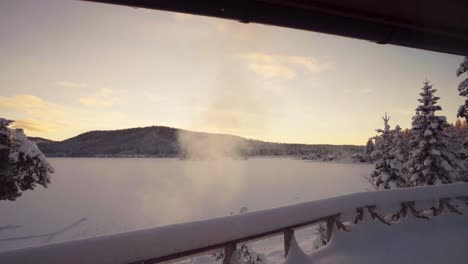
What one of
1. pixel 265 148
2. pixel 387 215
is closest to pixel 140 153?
pixel 265 148

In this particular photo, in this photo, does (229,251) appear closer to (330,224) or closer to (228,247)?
(228,247)

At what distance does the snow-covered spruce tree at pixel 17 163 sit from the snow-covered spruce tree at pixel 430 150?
21.3 meters

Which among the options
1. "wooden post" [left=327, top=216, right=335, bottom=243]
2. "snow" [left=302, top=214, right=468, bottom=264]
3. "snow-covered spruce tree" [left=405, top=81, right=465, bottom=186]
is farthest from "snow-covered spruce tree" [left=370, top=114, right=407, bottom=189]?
"wooden post" [left=327, top=216, right=335, bottom=243]

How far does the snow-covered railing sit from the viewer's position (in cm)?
207

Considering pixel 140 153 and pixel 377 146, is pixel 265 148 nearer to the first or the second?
pixel 140 153

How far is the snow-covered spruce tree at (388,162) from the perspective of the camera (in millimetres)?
20219

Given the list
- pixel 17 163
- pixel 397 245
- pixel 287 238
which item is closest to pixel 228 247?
pixel 287 238

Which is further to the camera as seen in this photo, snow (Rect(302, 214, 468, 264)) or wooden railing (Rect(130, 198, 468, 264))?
snow (Rect(302, 214, 468, 264))

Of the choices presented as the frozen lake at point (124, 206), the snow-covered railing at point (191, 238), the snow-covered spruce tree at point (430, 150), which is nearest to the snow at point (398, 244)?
the snow-covered railing at point (191, 238)

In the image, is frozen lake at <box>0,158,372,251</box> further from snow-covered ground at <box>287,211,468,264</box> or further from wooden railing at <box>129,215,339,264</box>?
wooden railing at <box>129,215,339,264</box>

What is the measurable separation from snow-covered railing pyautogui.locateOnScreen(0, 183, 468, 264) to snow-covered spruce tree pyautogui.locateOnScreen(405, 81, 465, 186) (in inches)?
708

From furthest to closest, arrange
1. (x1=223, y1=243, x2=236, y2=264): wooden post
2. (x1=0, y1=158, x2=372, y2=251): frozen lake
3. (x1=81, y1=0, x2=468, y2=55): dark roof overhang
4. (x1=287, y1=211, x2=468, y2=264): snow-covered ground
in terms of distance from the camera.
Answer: (x1=0, y1=158, x2=372, y2=251): frozen lake
(x1=287, y1=211, x2=468, y2=264): snow-covered ground
(x1=223, y1=243, x2=236, y2=264): wooden post
(x1=81, y1=0, x2=468, y2=55): dark roof overhang

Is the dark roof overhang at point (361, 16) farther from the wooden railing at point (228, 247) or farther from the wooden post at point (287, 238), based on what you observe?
the wooden post at point (287, 238)

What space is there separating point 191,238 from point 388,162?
70.2 ft
